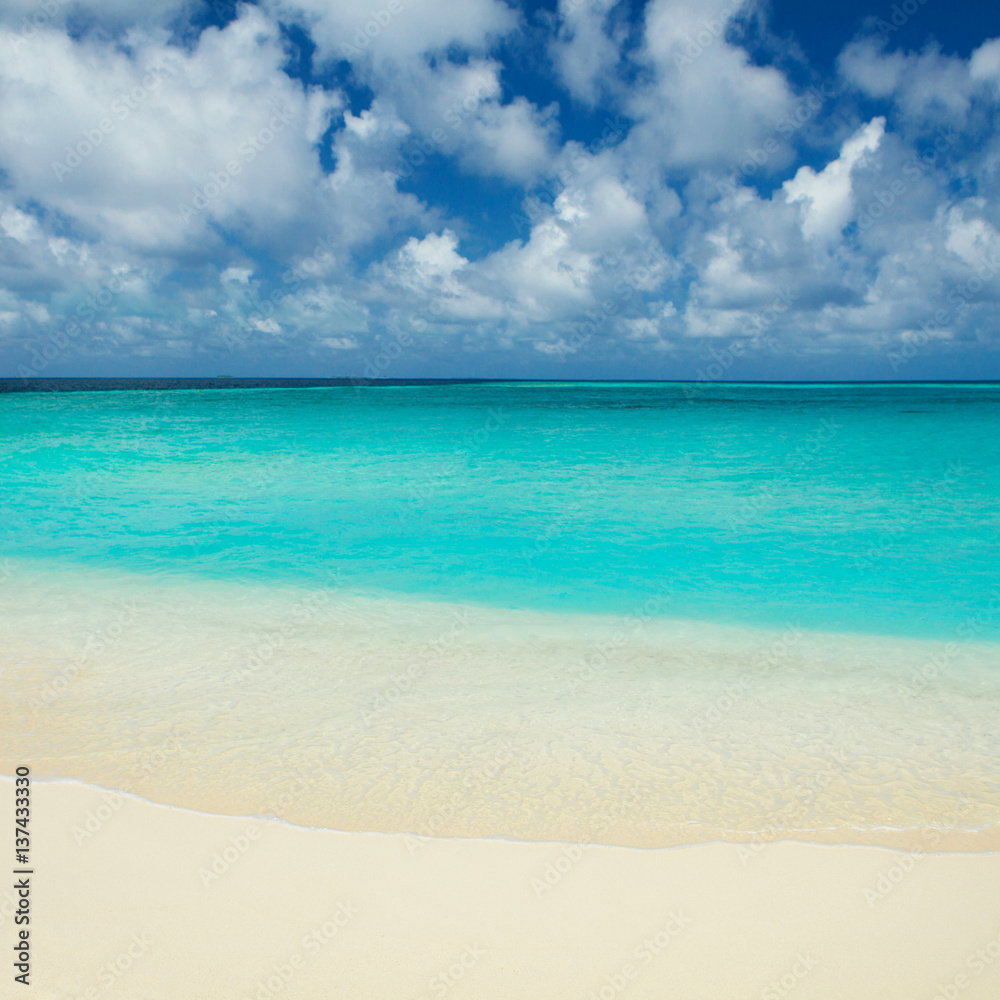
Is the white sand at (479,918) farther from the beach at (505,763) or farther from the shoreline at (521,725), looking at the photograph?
the shoreline at (521,725)

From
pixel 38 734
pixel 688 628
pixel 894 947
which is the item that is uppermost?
pixel 688 628

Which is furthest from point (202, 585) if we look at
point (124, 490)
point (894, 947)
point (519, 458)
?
point (519, 458)

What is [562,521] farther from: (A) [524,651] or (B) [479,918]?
(B) [479,918]

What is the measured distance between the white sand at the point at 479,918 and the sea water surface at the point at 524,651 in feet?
0.83

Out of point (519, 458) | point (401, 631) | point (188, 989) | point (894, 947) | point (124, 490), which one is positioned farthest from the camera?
point (519, 458)

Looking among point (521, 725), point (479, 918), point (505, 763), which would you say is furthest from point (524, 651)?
point (479, 918)

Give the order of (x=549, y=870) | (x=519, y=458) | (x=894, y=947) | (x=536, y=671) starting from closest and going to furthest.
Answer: (x=894, y=947)
(x=549, y=870)
(x=536, y=671)
(x=519, y=458)

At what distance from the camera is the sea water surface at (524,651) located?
347 cm

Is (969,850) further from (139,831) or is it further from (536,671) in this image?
(139,831)

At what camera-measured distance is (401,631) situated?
239 inches

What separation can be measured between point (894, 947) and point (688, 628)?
3.86 meters

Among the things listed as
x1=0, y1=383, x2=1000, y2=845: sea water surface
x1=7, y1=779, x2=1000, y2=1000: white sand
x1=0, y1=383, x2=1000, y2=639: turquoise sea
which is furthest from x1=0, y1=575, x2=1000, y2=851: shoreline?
x1=0, y1=383, x2=1000, y2=639: turquoise sea

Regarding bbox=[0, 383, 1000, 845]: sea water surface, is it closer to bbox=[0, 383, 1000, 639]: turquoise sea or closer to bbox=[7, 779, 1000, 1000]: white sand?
bbox=[0, 383, 1000, 639]: turquoise sea

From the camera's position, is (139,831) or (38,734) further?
(38,734)
